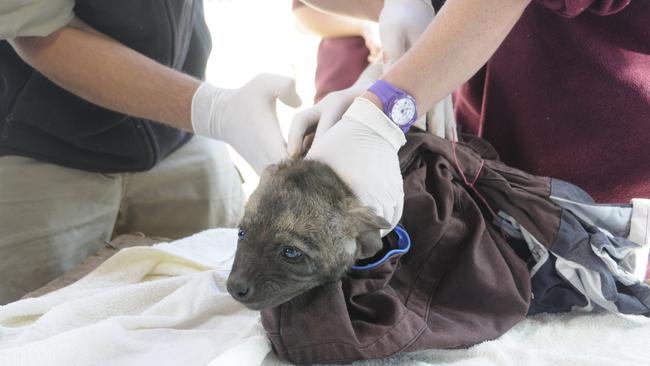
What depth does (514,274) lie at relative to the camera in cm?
107

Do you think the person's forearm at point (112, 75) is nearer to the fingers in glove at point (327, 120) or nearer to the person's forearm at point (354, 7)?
the fingers in glove at point (327, 120)

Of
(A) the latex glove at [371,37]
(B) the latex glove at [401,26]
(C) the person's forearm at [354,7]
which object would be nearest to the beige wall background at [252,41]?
(A) the latex glove at [371,37]

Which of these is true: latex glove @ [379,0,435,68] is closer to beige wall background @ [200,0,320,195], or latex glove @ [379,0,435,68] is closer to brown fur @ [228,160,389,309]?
brown fur @ [228,160,389,309]

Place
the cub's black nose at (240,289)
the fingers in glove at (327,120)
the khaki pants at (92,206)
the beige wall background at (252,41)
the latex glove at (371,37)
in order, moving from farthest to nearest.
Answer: the beige wall background at (252,41) → the latex glove at (371,37) → the khaki pants at (92,206) → the fingers in glove at (327,120) → the cub's black nose at (240,289)

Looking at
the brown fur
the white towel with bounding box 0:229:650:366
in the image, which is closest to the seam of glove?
the brown fur

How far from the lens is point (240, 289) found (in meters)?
0.85

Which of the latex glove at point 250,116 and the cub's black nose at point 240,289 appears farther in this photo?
the latex glove at point 250,116

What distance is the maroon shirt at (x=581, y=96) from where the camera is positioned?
3.70 ft

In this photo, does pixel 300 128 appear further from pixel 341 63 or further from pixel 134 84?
pixel 341 63

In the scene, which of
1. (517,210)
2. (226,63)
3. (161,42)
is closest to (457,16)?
(517,210)

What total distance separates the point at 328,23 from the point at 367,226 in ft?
4.00

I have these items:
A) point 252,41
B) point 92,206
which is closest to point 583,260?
point 92,206

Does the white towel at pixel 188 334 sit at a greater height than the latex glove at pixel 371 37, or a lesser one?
lesser

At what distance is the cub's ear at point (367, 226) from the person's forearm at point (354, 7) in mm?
883
